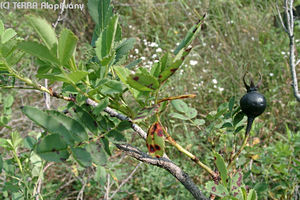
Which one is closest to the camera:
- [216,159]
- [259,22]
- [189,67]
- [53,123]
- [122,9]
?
[53,123]

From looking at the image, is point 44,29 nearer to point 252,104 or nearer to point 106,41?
point 106,41

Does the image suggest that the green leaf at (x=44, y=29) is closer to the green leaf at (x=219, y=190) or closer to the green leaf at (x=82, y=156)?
the green leaf at (x=82, y=156)

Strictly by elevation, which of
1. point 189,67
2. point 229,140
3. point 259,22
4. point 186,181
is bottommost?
point 229,140

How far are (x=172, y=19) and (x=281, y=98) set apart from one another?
1.52 metres

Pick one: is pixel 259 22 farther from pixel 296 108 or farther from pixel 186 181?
pixel 186 181

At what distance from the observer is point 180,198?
153 cm

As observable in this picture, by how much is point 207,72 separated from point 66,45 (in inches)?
90.7

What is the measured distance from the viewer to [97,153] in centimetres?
39

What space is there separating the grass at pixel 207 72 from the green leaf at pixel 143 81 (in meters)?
1.20

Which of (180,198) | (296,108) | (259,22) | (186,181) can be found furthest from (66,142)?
(259,22)

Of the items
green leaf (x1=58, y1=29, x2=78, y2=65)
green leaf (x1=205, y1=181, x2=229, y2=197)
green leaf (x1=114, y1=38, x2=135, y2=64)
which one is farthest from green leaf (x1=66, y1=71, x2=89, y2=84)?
green leaf (x1=205, y1=181, x2=229, y2=197)

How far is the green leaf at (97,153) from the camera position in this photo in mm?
375

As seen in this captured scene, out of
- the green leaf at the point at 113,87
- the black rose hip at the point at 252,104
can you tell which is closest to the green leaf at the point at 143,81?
the green leaf at the point at 113,87

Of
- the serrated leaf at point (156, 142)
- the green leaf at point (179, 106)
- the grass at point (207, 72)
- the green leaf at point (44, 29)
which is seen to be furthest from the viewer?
the grass at point (207, 72)
